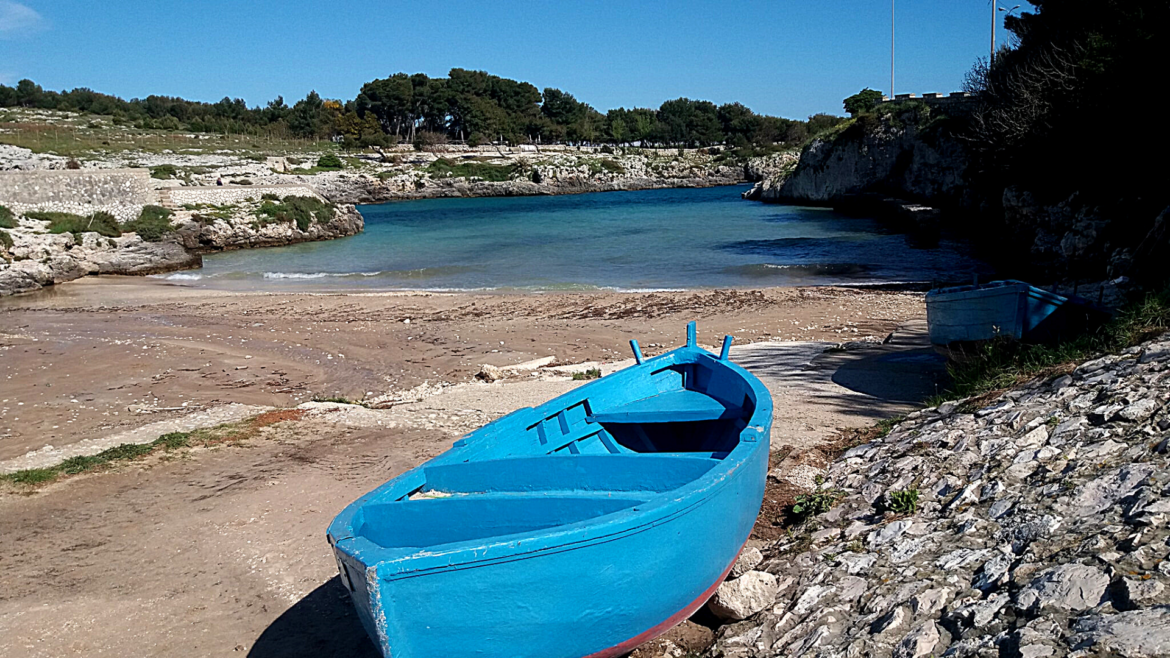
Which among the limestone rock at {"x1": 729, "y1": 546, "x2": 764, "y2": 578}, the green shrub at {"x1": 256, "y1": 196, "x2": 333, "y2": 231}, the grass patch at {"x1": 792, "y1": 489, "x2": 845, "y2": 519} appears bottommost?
the limestone rock at {"x1": 729, "y1": 546, "x2": 764, "y2": 578}

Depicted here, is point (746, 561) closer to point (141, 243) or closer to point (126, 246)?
point (126, 246)

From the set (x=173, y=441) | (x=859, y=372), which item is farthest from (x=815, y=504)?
(x=173, y=441)

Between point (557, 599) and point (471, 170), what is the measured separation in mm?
87305

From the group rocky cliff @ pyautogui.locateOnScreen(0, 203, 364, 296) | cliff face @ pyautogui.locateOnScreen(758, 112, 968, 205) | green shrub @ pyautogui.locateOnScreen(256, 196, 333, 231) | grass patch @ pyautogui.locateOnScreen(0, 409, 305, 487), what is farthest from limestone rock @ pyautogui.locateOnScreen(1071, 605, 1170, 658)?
cliff face @ pyautogui.locateOnScreen(758, 112, 968, 205)

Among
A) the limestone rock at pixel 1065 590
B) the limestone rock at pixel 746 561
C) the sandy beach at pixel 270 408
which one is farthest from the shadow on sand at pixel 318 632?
Answer: the limestone rock at pixel 1065 590

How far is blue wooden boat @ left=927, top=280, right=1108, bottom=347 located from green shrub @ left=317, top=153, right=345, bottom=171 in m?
73.6

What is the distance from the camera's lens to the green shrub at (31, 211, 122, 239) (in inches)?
1096

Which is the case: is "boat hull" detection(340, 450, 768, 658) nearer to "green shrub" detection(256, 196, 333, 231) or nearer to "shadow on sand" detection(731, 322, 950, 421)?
"shadow on sand" detection(731, 322, 950, 421)

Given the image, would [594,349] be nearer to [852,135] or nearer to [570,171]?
[852,135]

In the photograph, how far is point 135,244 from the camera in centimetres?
2838

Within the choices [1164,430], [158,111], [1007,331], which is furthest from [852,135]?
[158,111]

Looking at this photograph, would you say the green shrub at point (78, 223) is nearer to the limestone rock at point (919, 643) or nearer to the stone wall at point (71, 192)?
the stone wall at point (71, 192)

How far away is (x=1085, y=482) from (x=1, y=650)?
22.5ft

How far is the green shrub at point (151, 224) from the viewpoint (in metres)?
30.0
